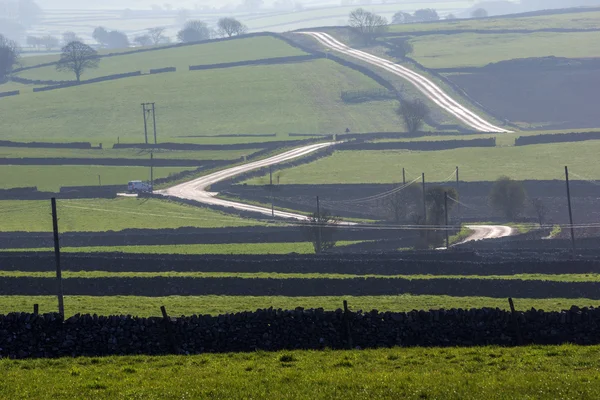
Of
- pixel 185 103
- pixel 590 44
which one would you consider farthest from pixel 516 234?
pixel 590 44

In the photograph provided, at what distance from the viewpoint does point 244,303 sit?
138ft

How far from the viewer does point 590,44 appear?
198 metres

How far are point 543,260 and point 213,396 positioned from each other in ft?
124

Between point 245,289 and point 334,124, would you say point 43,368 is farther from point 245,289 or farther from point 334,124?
point 334,124

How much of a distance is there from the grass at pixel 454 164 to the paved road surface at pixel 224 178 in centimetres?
454

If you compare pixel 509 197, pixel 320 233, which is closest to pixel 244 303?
pixel 320 233

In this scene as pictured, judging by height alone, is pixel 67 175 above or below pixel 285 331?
above

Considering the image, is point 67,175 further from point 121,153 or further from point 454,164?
point 454,164

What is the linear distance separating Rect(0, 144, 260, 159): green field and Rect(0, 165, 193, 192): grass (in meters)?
5.82

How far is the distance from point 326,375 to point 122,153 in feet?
367

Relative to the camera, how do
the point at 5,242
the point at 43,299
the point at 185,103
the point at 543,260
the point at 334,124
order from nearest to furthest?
the point at 43,299 < the point at 543,260 < the point at 5,242 < the point at 334,124 < the point at 185,103

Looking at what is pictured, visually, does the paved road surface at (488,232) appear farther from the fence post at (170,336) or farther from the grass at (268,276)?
the fence post at (170,336)

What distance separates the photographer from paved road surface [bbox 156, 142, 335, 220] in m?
95.3

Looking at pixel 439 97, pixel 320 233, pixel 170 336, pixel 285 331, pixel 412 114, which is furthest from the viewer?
pixel 439 97
